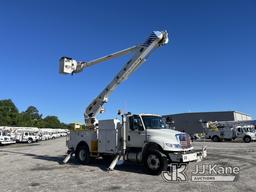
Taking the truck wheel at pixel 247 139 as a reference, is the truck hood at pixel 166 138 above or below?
above

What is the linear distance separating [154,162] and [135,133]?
73.8 inches

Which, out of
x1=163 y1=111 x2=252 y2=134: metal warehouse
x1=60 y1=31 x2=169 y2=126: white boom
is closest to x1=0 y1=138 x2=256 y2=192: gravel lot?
x1=60 y1=31 x2=169 y2=126: white boom

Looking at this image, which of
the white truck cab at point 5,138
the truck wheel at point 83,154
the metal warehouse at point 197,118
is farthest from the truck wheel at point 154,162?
the metal warehouse at point 197,118

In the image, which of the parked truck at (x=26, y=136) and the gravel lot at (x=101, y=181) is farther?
the parked truck at (x=26, y=136)

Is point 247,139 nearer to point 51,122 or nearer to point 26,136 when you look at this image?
point 26,136

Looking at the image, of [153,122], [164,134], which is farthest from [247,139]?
[164,134]

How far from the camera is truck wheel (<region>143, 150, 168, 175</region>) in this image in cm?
1259

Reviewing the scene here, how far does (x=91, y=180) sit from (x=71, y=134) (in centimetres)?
688

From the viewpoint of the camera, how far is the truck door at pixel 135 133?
13969 mm

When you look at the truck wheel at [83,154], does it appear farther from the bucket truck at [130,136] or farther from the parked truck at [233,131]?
the parked truck at [233,131]

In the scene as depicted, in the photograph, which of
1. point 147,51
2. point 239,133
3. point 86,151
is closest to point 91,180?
point 86,151

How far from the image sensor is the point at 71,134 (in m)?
18.2

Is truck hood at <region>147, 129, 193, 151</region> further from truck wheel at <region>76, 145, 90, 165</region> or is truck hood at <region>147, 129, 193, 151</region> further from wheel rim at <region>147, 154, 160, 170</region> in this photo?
truck wheel at <region>76, 145, 90, 165</region>

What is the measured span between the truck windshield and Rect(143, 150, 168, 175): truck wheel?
134 centimetres
